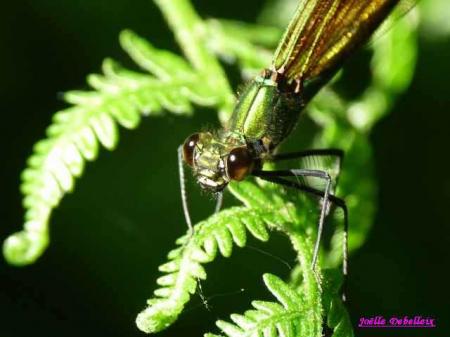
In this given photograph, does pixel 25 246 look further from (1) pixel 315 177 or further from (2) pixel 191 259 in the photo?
(1) pixel 315 177

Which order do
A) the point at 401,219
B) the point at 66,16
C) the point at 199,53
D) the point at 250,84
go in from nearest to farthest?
the point at 250,84
the point at 199,53
the point at 401,219
the point at 66,16

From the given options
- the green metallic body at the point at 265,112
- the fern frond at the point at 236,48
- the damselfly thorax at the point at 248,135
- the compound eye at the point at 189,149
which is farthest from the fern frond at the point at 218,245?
the fern frond at the point at 236,48

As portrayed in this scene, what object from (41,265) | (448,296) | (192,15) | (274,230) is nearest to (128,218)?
(41,265)

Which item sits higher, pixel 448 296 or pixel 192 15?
pixel 192 15

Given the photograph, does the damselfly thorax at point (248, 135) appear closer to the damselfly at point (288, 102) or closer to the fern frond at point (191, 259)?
the damselfly at point (288, 102)

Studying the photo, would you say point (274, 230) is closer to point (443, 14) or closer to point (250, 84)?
point (250, 84)
